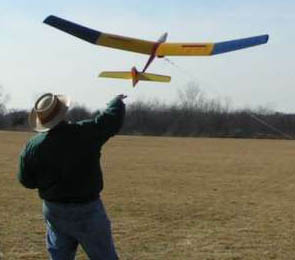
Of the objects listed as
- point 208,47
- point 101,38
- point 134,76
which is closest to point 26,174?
point 134,76

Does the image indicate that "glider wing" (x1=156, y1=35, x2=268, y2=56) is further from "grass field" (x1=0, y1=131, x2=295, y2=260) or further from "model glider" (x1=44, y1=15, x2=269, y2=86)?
"grass field" (x1=0, y1=131, x2=295, y2=260)

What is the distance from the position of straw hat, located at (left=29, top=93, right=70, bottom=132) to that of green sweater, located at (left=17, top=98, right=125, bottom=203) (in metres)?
0.06

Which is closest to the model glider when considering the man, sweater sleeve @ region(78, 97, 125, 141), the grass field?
sweater sleeve @ region(78, 97, 125, 141)

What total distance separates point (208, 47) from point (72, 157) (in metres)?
1.50

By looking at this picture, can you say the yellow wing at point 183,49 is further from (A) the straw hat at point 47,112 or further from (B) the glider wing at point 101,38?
(A) the straw hat at point 47,112

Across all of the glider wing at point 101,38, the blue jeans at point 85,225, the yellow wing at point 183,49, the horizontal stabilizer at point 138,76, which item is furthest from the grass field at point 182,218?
the yellow wing at point 183,49

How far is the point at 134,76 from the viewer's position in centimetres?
548

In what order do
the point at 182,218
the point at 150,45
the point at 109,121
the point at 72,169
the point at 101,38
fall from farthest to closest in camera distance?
the point at 182,218 < the point at 101,38 < the point at 150,45 < the point at 109,121 < the point at 72,169

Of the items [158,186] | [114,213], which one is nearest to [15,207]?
[114,213]

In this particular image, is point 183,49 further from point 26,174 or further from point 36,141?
point 26,174

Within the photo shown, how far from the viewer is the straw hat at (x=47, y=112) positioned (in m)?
5.29

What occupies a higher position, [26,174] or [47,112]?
[47,112]

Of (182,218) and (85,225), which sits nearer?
(85,225)

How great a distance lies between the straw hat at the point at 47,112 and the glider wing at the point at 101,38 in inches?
23.9
